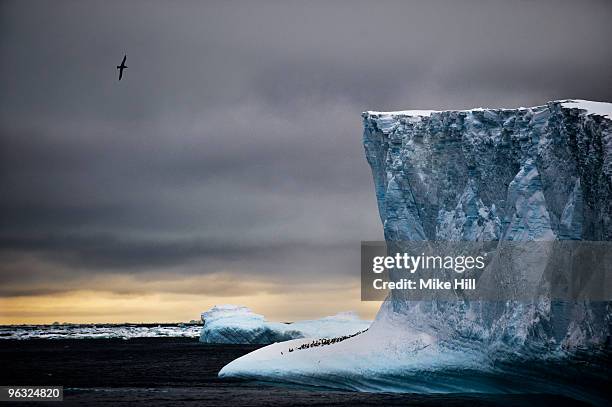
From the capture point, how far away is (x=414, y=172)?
35.5 m

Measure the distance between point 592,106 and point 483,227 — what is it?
6.32 m

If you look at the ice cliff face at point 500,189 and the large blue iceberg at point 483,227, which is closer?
the ice cliff face at point 500,189

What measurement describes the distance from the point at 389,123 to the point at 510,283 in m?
8.69

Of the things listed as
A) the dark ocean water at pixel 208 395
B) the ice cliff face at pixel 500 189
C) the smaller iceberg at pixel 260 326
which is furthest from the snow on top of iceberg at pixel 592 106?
the smaller iceberg at pixel 260 326

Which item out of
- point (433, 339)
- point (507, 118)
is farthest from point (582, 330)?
point (507, 118)

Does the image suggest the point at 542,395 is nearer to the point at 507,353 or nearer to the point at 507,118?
the point at 507,353

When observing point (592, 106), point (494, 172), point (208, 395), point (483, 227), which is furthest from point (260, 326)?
point (592, 106)

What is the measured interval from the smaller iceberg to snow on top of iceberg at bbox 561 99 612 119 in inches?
2191

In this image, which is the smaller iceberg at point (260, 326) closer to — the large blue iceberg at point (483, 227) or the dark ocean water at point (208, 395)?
the dark ocean water at point (208, 395)

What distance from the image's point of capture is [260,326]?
3595 inches

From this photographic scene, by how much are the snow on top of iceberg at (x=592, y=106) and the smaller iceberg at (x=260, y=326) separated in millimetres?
55639

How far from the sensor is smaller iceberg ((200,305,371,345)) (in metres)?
86.6

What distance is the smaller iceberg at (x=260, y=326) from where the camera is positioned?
284 feet

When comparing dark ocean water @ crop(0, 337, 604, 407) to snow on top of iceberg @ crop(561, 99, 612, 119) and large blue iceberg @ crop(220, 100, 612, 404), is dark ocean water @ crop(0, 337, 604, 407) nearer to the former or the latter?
large blue iceberg @ crop(220, 100, 612, 404)
